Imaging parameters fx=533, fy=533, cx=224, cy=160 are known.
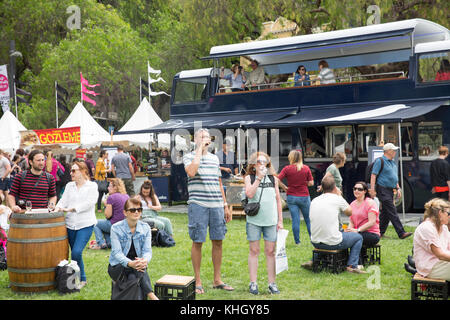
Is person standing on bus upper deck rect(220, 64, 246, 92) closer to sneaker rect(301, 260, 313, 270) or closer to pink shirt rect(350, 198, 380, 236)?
pink shirt rect(350, 198, 380, 236)

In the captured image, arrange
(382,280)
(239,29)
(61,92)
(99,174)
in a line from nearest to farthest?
1. (382,280)
2. (99,174)
3. (239,29)
4. (61,92)

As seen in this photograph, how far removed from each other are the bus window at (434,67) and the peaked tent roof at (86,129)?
14.8 meters

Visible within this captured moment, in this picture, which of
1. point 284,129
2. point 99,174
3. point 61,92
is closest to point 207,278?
point 284,129

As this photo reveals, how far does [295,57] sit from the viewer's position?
1647 centimetres

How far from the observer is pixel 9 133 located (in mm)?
24484

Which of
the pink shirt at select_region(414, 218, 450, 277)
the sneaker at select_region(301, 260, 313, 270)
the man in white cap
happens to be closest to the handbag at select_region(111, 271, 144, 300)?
the pink shirt at select_region(414, 218, 450, 277)

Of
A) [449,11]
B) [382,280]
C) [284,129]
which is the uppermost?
[449,11]

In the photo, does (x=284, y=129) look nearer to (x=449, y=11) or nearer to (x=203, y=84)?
(x=203, y=84)

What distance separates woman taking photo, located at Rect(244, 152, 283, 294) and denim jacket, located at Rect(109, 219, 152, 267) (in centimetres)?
133

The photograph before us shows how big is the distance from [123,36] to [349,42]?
22.1 metres

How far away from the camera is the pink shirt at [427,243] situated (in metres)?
5.65

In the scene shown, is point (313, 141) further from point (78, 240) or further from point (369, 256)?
point (78, 240)

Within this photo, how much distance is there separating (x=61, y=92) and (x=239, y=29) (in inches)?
395
